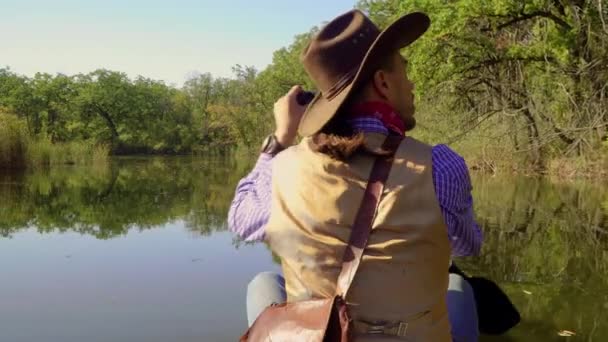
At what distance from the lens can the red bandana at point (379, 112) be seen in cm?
150

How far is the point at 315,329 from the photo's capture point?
143 cm

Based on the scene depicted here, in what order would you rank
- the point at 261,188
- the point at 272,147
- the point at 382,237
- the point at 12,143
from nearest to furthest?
1. the point at 382,237
2. the point at 261,188
3. the point at 272,147
4. the point at 12,143

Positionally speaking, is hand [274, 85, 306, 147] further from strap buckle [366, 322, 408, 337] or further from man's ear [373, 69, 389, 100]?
strap buckle [366, 322, 408, 337]

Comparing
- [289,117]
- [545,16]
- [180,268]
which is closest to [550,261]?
[180,268]

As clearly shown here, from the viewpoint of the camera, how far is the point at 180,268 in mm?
5203

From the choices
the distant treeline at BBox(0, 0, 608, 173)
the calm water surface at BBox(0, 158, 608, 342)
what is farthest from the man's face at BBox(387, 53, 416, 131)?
the distant treeline at BBox(0, 0, 608, 173)

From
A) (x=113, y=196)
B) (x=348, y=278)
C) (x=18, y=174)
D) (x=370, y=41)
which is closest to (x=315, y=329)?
(x=348, y=278)

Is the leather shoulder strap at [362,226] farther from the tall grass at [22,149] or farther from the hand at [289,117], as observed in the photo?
the tall grass at [22,149]

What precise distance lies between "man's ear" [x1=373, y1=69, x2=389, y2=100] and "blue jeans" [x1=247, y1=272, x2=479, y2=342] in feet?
2.79

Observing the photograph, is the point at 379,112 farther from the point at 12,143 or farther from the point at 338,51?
the point at 12,143

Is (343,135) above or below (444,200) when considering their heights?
above

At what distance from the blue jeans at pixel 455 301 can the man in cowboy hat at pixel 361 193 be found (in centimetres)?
56

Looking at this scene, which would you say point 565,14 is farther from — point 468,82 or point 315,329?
point 315,329

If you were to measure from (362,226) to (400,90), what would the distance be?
0.36 metres
